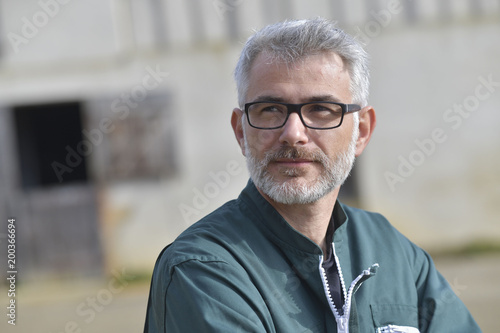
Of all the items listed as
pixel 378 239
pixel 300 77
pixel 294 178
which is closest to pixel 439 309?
pixel 378 239

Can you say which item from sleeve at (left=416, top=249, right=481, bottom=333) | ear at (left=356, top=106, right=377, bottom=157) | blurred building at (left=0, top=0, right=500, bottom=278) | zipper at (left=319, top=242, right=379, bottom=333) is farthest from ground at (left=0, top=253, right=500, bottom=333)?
zipper at (left=319, top=242, right=379, bottom=333)

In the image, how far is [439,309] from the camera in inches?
75.7

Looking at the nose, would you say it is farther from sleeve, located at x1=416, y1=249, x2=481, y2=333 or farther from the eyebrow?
sleeve, located at x1=416, y1=249, x2=481, y2=333

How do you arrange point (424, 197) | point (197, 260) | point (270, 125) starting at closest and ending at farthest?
point (197, 260) < point (270, 125) < point (424, 197)

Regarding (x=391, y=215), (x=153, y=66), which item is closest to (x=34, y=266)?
(x=153, y=66)

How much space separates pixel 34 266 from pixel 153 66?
2.89 metres

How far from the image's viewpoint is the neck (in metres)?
1.92

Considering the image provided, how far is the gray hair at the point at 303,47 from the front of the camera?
73.6 inches

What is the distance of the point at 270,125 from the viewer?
1.87 m

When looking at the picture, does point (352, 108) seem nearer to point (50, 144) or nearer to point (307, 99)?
point (307, 99)

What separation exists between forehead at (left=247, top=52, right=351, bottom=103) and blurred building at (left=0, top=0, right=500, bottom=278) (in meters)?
5.92

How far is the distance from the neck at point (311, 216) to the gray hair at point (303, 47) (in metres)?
0.32

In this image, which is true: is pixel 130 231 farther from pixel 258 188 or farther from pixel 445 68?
pixel 258 188

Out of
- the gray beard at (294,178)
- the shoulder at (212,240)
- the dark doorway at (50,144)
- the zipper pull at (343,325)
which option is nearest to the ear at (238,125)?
the gray beard at (294,178)
